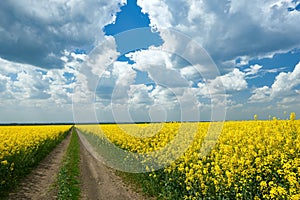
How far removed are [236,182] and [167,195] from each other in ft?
10.6

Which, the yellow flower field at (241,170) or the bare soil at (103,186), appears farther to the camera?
the bare soil at (103,186)

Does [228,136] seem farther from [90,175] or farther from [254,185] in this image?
[90,175]

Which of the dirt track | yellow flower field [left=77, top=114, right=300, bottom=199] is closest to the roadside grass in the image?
the dirt track

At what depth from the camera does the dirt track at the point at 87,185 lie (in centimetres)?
1033

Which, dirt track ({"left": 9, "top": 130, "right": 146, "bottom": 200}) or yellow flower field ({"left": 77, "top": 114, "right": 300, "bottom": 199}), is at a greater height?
yellow flower field ({"left": 77, "top": 114, "right": 300, "bottom": 199})

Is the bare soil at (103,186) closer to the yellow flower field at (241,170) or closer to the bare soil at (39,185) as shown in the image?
the yellow flower field at (241,170)

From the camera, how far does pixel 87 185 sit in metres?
11.9

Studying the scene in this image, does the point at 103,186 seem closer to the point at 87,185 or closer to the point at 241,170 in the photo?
the point at 87,185

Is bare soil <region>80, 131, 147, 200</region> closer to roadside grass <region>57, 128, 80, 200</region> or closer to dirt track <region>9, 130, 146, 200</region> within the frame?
dirt track <region>9, 130, 146, 200</region>

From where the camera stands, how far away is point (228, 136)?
10047 mm

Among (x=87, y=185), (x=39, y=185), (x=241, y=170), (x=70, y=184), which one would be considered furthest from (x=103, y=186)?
(x=241, y=170)

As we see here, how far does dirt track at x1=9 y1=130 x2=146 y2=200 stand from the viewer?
1033cm

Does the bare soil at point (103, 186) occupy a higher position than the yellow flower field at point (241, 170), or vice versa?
the yellow flower field at point (241, 170)

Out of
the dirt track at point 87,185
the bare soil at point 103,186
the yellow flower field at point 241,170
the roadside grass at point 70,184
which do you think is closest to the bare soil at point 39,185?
the dirt track at point 87,185
